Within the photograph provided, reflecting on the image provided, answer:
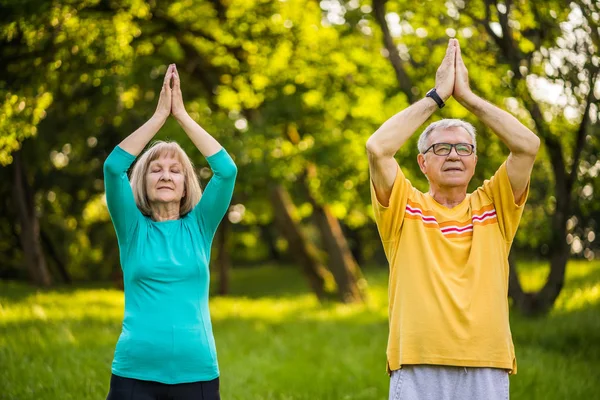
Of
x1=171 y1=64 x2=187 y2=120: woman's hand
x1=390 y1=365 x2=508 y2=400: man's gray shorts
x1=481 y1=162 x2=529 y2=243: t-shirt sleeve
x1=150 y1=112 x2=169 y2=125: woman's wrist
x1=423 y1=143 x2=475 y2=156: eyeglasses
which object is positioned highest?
x1=171 y1=64 x2=187 y2=120: woman's hand

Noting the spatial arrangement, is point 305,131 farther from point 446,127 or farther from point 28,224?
point 446,127

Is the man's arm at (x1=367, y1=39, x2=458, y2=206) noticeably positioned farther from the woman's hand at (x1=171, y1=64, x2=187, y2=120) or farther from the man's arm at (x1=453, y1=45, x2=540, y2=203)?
the woman's hand at (x1=171, y1=64, x2=187, y2=120)

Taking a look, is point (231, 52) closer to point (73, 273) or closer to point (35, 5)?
point (35, 5)

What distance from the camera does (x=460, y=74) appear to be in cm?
332

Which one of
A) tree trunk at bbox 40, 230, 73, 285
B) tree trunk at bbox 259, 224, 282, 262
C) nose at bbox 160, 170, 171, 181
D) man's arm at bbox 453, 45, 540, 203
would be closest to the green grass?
nose at bbox 160, 170, 171, 181

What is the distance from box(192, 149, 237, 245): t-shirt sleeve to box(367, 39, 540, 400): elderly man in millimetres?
714

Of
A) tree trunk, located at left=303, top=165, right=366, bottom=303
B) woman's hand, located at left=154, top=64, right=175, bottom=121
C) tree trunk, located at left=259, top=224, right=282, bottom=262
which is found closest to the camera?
woman's hand, located at left=154, top=64, right=175, bottom=121

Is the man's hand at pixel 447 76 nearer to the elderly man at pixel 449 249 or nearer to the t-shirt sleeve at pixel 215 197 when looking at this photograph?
the elderly man at pixel 449 249

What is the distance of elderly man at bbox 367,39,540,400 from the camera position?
3055 millimetres

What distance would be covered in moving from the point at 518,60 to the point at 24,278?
783 inches

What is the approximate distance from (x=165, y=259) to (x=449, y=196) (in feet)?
4.27

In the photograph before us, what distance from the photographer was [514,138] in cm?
325

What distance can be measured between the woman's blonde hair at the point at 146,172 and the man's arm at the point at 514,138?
132cm

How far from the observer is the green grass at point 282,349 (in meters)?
6.17
